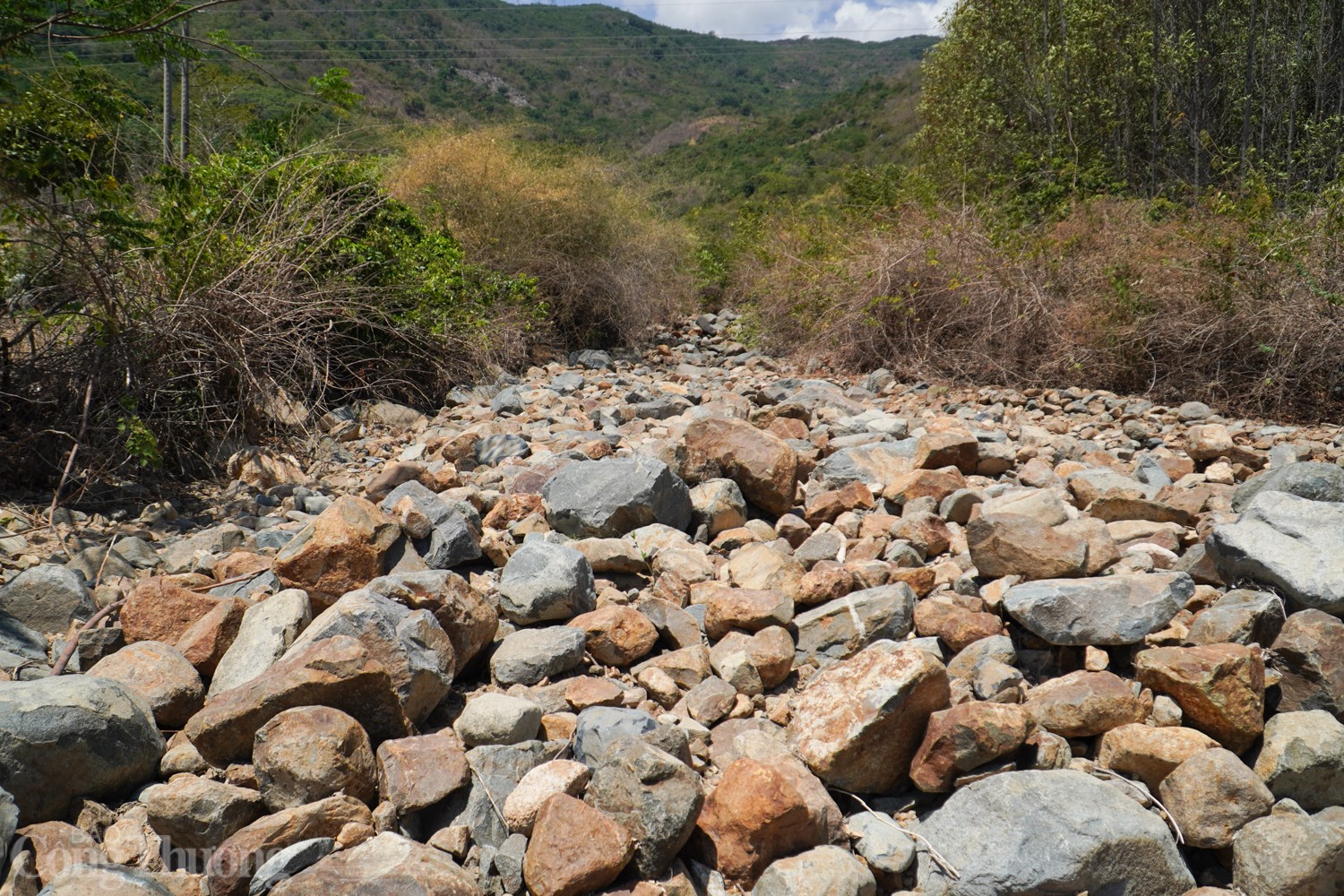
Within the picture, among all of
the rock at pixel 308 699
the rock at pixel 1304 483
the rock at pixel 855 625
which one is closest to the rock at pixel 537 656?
the rock at pixel 308 699

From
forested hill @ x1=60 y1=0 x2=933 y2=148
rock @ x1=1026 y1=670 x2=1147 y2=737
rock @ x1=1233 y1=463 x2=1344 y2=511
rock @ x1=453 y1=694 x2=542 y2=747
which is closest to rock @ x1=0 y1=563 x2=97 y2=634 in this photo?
rock @ x1=453 y1=694 x2=542 y2=747

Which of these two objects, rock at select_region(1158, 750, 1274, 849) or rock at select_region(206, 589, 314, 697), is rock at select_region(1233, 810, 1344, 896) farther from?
rock at select_region(206, 589, 314, 697)

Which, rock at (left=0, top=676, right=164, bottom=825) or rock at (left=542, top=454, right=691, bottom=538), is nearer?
rock at (left=0, top=676, right=164, bottom=825)

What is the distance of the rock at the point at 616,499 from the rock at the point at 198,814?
1665 mm

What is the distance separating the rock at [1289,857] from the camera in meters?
1.77

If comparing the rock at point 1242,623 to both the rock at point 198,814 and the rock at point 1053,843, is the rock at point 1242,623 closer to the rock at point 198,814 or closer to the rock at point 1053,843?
the rock at point 1053,843

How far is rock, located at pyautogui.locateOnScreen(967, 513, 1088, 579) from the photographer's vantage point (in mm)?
2795

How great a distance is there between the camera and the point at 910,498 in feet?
12.0

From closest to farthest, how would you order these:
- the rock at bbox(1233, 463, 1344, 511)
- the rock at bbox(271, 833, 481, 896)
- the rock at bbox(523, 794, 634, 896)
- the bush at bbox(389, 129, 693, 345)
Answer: the rock at bbox(271, 833, 481, 896), the rock at bbox(523, 794, 634, 896), the rock at bbox(1233, 463, 1344, 511), the bush at bbox(389, 129, 693, 345)

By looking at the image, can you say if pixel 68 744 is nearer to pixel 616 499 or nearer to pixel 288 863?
pixel 288 863

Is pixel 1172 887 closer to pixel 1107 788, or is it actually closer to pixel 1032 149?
pixel 1107 788

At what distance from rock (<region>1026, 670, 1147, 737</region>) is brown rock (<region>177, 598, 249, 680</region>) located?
2264 mm

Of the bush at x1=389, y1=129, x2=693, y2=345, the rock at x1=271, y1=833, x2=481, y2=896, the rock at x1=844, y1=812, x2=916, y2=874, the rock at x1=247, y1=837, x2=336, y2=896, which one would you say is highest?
the bush at x1=389, y1=129, x2=693, y2=345

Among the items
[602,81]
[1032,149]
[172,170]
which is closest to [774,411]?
[172,170]
